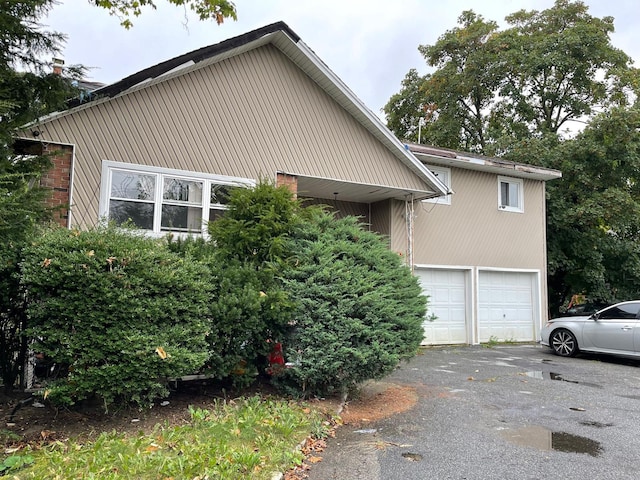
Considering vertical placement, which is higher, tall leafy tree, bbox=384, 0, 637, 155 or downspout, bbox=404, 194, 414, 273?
tall leafy tree, bbox=384, 0, 637, 155

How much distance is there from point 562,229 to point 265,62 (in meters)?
12.6

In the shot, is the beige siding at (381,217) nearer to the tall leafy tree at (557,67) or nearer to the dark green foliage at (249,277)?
the dark green foliage at (249,277)

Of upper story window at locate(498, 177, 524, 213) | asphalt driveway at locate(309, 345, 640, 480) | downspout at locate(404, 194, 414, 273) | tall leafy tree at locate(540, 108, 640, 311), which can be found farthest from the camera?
tall leafy tree at locate(540, 108, 640, 311)

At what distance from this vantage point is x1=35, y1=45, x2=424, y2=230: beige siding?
845 cm

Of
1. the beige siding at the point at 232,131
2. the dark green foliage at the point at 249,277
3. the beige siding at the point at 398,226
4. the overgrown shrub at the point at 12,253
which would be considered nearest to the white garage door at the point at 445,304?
the beige siding at the point at 398,226

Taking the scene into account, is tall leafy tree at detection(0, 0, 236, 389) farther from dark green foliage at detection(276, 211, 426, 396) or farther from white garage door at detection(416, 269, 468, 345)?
white garage door at detection(416, 269, 468, 345)

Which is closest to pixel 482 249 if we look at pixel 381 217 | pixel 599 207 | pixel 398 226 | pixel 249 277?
pixel 398 226

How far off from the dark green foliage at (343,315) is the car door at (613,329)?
21.3 feet

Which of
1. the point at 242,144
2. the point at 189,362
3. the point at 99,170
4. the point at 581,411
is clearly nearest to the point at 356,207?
the point at 242,144

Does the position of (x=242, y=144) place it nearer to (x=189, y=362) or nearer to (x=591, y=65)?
(x=189, y=362)

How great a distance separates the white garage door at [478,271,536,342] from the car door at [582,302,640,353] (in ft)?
10.7

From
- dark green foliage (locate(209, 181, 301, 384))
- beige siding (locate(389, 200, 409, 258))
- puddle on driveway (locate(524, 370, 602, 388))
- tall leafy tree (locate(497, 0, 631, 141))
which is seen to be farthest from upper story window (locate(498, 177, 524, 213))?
dark green foliage (locate(209, 181, 301, 384))

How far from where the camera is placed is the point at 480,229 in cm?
1409

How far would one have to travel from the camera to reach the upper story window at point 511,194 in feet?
48.2
